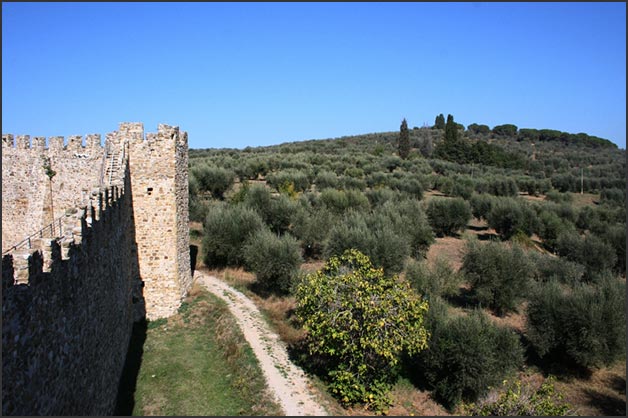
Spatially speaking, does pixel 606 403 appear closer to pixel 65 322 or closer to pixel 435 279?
pixel 435 279

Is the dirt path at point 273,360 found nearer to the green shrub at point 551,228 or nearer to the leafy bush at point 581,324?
the leafy bush at point 581,324

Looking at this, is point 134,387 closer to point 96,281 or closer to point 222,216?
point 96,281

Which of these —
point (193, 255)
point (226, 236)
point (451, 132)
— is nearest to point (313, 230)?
point (226, 236)

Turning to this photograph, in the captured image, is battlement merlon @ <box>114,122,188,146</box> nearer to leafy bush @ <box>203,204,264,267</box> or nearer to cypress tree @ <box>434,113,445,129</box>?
leafy bush @ <box>203,204,264,267</box>

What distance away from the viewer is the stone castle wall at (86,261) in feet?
16.9

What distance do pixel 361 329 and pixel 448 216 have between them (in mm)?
23739

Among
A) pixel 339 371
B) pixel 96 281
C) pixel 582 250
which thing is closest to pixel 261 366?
pixel 339 371

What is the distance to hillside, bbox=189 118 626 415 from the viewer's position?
44.8 ft

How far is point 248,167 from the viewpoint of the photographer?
161ft

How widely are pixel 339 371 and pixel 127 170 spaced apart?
31.2 feet

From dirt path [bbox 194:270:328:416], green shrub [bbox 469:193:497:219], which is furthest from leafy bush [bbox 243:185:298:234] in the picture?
green shrub [bbox 469:193:497:219]

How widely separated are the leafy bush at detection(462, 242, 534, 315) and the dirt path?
10380mm

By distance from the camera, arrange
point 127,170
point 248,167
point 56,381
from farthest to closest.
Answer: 1. point 248,167
2. point 127,170
3. point 56,381

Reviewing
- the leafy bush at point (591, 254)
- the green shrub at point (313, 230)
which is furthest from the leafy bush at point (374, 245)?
the leafy bush at point (591, 254)
